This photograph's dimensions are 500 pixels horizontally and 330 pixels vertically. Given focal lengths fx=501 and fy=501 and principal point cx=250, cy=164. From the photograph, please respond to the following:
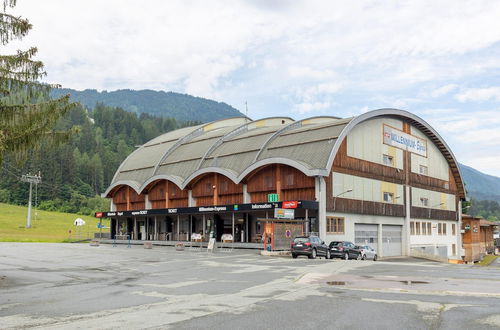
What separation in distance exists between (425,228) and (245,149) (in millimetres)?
23312

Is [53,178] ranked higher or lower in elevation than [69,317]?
higher

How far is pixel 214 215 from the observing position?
174ft

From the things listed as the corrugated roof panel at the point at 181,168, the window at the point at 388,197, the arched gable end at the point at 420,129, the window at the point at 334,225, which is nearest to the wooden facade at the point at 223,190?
the corrugated roof panel at the point at 181,168

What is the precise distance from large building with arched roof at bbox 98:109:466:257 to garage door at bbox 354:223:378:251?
0.10 meters

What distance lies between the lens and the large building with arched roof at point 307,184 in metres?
44.3

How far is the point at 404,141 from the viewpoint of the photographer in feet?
180

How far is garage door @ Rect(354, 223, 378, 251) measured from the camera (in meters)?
46.9

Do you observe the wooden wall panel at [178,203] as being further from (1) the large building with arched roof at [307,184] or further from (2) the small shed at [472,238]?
(2) the small shed at [472,238]

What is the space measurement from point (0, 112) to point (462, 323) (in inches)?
573

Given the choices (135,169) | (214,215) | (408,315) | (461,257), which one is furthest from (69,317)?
(461,257)

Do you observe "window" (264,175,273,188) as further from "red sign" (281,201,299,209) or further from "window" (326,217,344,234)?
"window" (326,217,344,234)

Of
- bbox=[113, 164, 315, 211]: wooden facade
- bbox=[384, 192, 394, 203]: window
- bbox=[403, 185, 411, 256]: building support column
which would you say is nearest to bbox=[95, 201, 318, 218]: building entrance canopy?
bbox=[113, 164, 315, 211]: wooden facade

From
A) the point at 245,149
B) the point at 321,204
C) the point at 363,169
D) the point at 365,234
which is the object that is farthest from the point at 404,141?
the point at 321,204

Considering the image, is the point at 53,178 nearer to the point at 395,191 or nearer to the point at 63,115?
the point at 395,191
